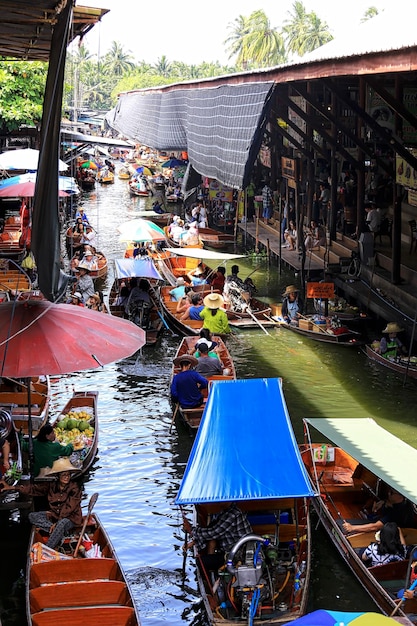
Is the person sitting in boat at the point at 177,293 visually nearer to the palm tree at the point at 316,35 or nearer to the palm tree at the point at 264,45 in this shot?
the palm tree at the point at 264,45

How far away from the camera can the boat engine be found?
8211 millimetres

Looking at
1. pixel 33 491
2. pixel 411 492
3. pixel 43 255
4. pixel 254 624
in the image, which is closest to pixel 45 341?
pixel 43 255

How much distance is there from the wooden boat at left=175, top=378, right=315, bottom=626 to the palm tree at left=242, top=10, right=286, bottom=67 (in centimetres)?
7303

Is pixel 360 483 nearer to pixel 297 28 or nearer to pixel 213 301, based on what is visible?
pixel 213 301

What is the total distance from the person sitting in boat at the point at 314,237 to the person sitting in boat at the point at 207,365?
1063 cm

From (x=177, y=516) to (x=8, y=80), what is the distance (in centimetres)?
1799

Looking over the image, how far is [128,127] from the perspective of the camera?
53.4 metres

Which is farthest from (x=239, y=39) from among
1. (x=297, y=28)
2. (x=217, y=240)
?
(x=217, y=240)

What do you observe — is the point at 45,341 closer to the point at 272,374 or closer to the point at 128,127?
the point at 272,374

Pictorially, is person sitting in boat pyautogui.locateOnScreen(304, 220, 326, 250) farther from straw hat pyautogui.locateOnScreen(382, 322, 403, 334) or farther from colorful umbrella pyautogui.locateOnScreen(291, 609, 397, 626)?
colorful umbrella pyautogui.locateOnScreen(291, 609, 397, 626)

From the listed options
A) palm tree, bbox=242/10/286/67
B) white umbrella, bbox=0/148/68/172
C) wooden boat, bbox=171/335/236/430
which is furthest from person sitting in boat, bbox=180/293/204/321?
palm tree, bbox=242/10/286/67

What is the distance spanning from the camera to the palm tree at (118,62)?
125188mm

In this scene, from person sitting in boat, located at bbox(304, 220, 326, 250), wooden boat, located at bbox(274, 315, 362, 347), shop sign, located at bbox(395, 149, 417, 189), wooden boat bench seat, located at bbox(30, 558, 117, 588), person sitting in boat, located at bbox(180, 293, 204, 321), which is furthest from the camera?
person sitting in boat, located at bbox(304, 220, 326, 250)

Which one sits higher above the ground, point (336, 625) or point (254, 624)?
point (336, 625)
